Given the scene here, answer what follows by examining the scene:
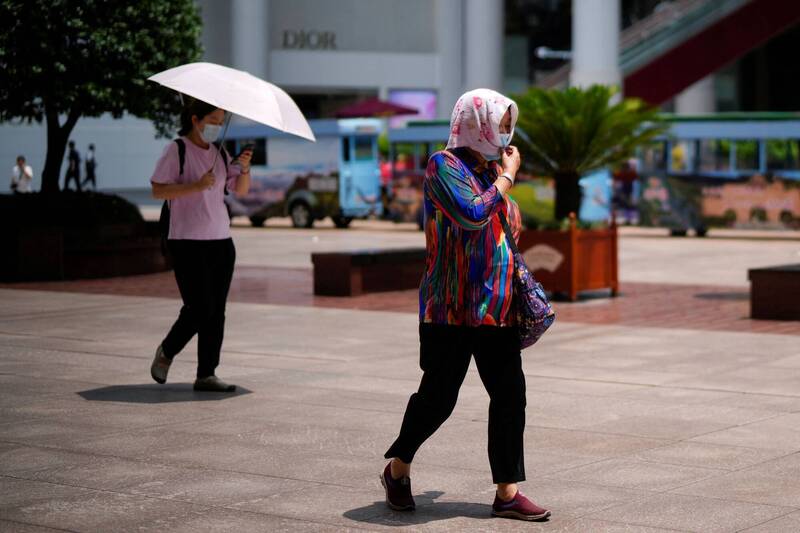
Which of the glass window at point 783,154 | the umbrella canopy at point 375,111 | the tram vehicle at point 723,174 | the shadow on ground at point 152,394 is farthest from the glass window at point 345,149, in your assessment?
the shadow on ground at point 152,394

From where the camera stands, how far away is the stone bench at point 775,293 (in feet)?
44.9

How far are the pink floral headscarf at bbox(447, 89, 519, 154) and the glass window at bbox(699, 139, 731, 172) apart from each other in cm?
2620

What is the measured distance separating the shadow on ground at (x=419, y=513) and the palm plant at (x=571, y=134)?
38.4 feet

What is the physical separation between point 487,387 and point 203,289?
138 inches

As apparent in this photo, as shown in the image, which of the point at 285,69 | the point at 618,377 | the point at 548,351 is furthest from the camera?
the point at 285,69

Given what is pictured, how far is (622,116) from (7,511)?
1320 cm

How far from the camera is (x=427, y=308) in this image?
19.7ft

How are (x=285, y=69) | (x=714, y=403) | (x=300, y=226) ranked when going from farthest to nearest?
(x=285, y=69) → (x=300, y=226) → (x=714, y=403)

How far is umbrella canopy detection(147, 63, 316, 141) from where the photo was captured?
343 inches

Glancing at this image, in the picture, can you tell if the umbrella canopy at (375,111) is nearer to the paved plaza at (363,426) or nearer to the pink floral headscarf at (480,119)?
the paved plaza at (363,426)

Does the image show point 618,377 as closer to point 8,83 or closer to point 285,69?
point 8,83

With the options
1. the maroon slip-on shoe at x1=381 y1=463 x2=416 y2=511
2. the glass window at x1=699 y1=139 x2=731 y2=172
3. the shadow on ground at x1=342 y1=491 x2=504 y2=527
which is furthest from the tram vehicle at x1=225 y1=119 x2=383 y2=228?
the maroon slip-on shoe at x1=381 y1=463 x2=416 y2=511

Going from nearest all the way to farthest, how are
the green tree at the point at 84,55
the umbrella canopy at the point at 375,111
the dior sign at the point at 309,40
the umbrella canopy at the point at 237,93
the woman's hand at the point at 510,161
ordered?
the woman's hand at the point at 510,161, the umbrella canopy at the point at 237,93, the green tree at the point at 84,55, the umbrella canopy at the point at 375,111, the dior sign at the point at 309,40

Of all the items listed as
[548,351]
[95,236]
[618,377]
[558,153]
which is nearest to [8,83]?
[95,236]
